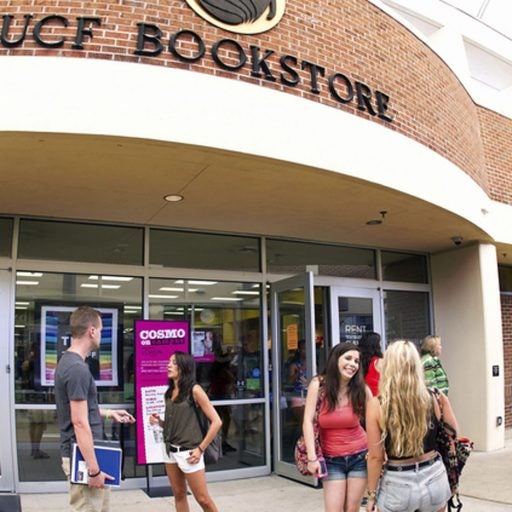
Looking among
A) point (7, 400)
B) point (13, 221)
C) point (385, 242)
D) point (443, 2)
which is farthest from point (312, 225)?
point (443, 2)

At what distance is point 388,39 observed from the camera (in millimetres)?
7102

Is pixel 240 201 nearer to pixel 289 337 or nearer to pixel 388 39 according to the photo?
pixel 289 337

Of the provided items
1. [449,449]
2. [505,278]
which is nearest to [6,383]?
[449,449]

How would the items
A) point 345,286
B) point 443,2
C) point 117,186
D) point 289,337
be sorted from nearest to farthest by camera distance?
point 117,186 → point 289,337 → point 345,286 → point 443,2

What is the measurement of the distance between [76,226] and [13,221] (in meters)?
0.72

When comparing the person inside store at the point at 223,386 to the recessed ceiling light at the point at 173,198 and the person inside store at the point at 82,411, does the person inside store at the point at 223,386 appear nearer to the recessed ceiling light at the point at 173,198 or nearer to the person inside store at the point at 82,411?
the recessed ceiling light at the point at 173,198

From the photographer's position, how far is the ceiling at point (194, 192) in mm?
5191

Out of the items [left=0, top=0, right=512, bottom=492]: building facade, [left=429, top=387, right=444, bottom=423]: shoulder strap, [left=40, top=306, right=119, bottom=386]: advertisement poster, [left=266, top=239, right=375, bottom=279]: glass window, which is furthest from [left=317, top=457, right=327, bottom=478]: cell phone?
[left=266, top=239, right=375, bottom=279]: glass window

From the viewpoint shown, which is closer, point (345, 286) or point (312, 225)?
point (312, 225)

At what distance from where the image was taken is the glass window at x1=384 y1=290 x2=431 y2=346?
31.3ft

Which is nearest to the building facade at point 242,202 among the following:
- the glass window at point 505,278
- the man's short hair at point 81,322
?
the man's short hair at point 81,322

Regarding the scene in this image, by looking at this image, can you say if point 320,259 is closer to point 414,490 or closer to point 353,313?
point 353,313

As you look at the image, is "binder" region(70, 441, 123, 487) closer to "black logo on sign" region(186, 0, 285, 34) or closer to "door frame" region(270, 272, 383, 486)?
"door frame" region(270, 272, 383, 486)

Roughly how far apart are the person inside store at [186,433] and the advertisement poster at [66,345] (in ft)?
7.86
